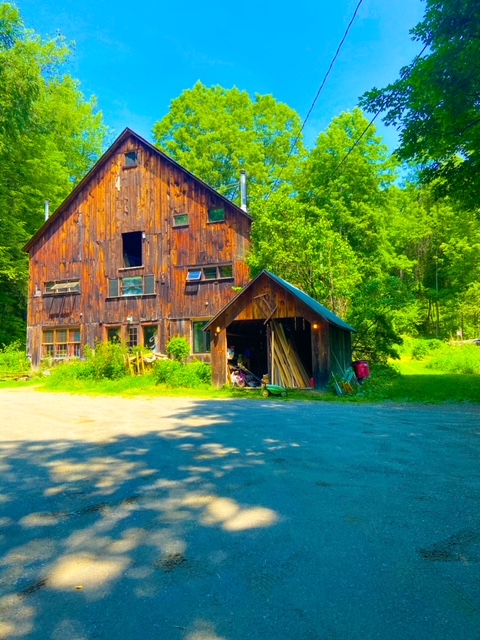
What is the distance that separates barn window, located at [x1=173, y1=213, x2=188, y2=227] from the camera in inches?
846

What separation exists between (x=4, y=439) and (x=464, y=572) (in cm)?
673

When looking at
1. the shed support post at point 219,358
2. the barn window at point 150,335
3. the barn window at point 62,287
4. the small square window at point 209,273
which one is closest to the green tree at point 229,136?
the small square window at point 209,273

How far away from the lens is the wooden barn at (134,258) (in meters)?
A: 20.8

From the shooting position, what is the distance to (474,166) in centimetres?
1000

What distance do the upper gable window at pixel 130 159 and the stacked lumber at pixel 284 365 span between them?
1318 cm

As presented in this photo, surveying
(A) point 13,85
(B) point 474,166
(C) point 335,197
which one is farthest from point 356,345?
(A) point 13,85

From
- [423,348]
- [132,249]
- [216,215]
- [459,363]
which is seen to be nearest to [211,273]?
[216,215]

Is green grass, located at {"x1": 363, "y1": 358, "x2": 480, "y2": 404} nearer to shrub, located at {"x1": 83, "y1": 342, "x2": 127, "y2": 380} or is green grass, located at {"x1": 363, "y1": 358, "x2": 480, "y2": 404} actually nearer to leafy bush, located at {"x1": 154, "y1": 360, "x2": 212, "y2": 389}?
leafy bush, located at {"x1": 154, "y1": 360, "x2": 212, "y2": 389}

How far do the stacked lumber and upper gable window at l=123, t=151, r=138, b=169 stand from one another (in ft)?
43.2

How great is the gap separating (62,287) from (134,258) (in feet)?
13.5

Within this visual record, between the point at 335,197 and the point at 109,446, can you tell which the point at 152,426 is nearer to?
the point at 109,446

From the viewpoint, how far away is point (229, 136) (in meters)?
34.4

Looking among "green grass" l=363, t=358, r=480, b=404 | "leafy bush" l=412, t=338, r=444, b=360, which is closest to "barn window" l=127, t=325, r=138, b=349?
"green grass" l=363, t=358, r=480, b=404

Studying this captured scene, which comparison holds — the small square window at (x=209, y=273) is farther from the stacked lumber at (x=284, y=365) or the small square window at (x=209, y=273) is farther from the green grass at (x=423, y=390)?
the green grass at (x=423, y=390)
